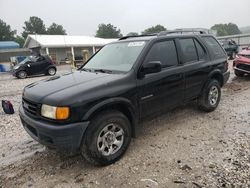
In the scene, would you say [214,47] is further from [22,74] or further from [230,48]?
[230,48]

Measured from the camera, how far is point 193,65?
4.84 meters

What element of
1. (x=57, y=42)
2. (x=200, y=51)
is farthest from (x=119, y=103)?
(x=57, y=42)

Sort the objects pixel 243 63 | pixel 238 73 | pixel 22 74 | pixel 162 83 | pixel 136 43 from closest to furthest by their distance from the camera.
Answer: pixel 162 83
pixel 136 43
pixel 243 63
pixel 238 73
pixel 22 74

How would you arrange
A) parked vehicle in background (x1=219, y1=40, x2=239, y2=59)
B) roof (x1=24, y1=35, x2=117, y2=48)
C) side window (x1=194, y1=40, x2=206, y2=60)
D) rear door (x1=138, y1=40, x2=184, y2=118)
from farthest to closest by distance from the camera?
roof (x1=24, y1=35, x2=117, y2=48) → parked vehicle in background (x1=219, y1=40, x2=239, y2=59) → side window (x1=194, y1=40, x2=206, y2=60) → rear door (x1=138, y1=40, x2=184, y2=118)

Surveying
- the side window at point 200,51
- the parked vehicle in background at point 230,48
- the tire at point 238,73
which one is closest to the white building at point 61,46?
the parked vehicle in background at point 230,48

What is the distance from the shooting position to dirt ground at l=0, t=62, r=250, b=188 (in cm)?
313

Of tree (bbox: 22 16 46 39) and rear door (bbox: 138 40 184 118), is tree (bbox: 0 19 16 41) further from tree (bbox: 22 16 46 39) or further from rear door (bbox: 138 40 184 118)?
rear door (bbox: 138 40 184 118)

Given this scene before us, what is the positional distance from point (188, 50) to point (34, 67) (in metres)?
14.1

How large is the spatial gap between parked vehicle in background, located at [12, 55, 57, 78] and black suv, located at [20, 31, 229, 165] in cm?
1318

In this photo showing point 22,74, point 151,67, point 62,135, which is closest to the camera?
point 62,135

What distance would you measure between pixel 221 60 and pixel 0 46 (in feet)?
142

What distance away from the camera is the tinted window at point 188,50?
15.6 feet

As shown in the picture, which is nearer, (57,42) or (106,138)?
(106,138)

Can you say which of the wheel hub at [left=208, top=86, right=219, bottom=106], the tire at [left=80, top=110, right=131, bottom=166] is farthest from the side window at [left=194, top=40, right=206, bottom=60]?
the tire at [left=80, top=110, right=131, bottom=166]
